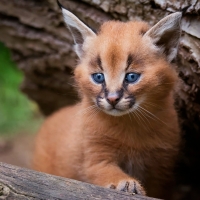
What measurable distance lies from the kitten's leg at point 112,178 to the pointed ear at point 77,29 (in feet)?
2.92

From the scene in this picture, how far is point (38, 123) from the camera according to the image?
836cm

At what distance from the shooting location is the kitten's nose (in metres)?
3.18

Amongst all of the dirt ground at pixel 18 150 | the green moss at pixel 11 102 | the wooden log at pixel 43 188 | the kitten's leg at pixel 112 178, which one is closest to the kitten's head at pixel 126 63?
the kitten's leg at pixel 112 178

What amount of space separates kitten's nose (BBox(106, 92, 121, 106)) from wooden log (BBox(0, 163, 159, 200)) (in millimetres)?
589

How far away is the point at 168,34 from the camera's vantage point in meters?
3.48

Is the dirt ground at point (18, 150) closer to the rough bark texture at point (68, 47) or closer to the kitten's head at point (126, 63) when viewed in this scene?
the rough bark texture at point (68, 47)

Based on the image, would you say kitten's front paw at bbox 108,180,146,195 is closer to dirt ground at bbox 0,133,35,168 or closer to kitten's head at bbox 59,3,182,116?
kitten's head at bbox 59,3,182,116

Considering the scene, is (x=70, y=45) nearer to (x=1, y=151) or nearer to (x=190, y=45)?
(x=190, y=45)

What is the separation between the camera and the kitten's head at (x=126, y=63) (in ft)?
10.7

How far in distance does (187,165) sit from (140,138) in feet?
4.72

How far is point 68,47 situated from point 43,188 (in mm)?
2220

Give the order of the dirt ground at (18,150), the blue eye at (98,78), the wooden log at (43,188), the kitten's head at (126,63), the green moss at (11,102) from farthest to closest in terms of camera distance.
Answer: the green moss at (11,102) < the dirt ground at (18,150) < the blue eye at (98,78) < the kitten's head at (126,63) < the wooden log at (43,188)

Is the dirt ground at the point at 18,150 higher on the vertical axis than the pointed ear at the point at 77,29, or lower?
lower

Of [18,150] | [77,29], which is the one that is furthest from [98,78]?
[18,150]
